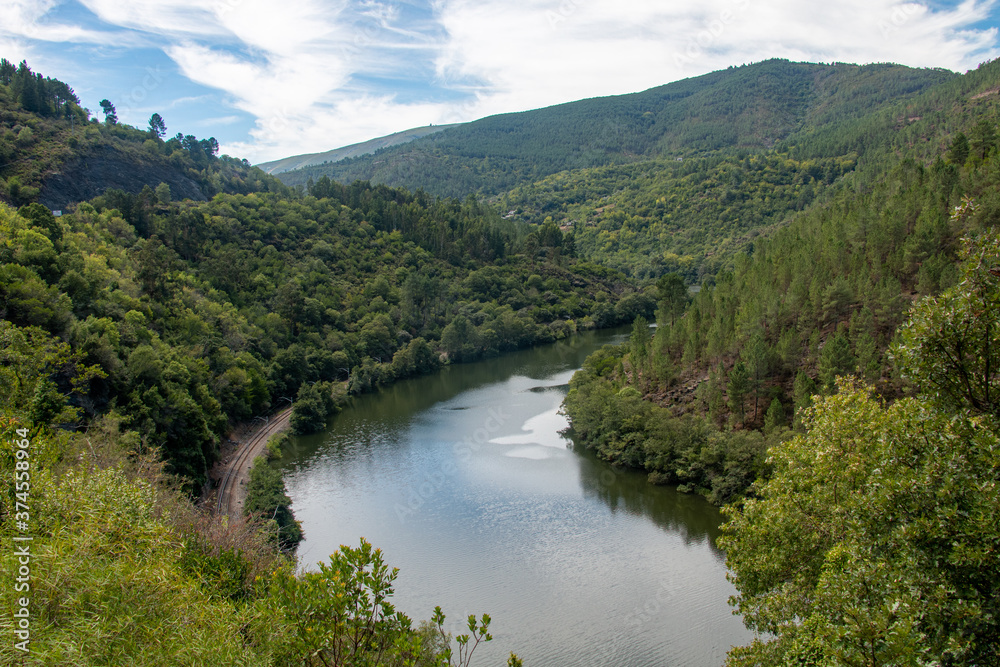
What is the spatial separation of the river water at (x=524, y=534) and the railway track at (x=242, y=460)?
7.92 feet

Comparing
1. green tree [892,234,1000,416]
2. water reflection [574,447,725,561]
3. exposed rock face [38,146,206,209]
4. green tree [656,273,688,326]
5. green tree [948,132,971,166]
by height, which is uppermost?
exposed rock face [38,146,206,209]

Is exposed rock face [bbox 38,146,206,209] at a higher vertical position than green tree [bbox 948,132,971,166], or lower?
higher

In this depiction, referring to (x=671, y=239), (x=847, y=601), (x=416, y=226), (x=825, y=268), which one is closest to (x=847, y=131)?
(x=671, y=239)

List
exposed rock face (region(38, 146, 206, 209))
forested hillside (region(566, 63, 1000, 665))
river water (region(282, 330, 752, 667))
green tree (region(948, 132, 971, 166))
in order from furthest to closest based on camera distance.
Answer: exposed rock face (region(38, 146, 206, 209)) → green tree (region(948, 132, 971, 166)) → river water (region(282, 330, 752, 667)) → forested hillside (region(566, 63, 1000, 665))

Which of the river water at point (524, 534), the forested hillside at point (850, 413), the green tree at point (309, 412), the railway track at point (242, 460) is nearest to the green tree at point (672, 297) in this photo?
the forested hillside at point (850, 413)

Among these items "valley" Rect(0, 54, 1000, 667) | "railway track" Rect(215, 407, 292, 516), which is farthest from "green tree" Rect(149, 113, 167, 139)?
"railway track" Rect(215, 407, 292, 516)

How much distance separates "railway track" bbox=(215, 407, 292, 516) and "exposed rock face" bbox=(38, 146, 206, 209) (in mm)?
31923

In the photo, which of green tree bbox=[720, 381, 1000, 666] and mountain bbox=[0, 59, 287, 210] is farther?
mountain bbox=[0, 59, 287, 210]

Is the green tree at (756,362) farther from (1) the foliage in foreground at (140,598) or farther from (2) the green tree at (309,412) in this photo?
(2) the green tree at (309,412)

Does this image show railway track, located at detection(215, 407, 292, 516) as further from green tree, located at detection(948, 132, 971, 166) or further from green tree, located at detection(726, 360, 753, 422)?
green tree, located at detection(948, 132, 971, 166)

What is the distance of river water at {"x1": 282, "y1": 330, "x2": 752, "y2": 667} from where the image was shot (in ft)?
73.0

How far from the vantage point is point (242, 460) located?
39.7 meters

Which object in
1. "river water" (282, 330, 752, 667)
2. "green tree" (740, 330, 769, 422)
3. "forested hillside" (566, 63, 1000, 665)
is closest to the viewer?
"forested hillside" (566, 63, 1000, 665)

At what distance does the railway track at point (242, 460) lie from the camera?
3244 centimetres
